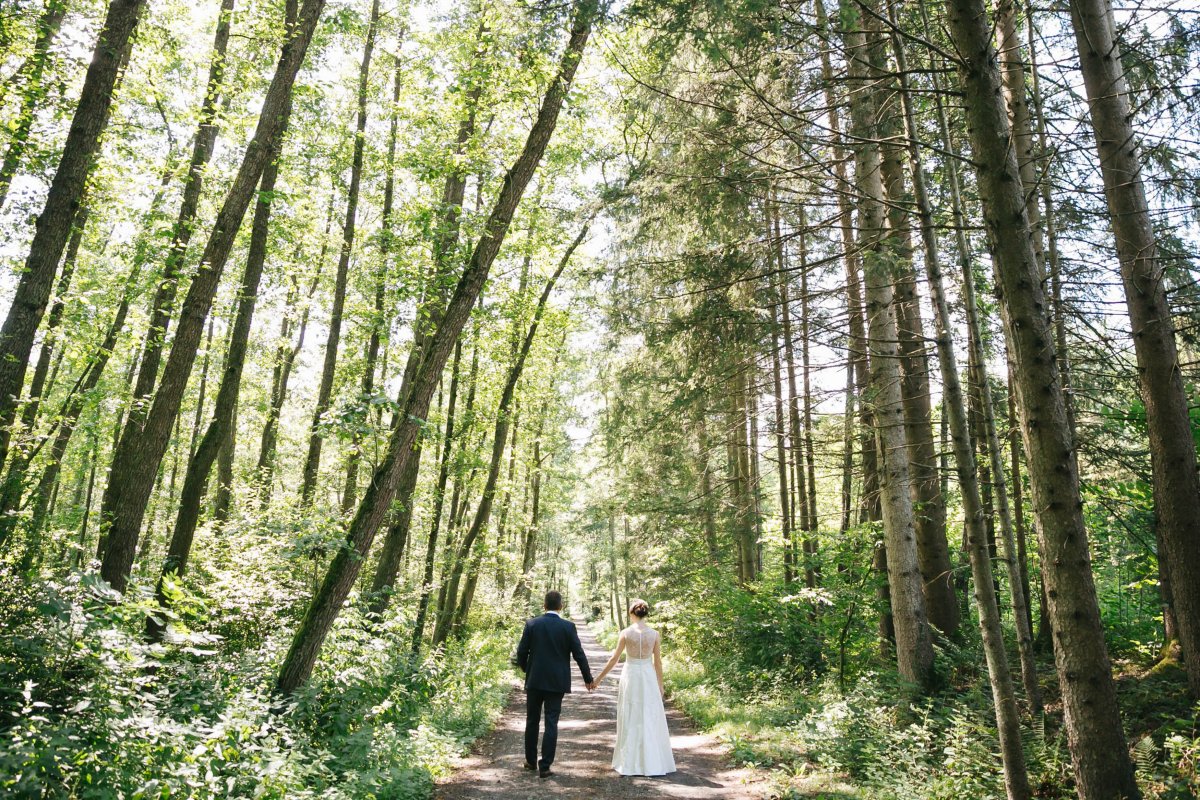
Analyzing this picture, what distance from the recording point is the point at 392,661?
9812 mm

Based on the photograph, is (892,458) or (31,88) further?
(892,458)

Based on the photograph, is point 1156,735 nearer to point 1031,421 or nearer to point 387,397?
point 1031,421

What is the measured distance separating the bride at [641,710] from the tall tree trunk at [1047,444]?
14.2 feet

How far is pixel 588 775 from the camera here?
7324 mm

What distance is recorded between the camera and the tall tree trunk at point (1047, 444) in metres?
4.16

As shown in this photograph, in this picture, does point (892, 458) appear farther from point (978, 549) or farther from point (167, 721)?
point (167, 721)

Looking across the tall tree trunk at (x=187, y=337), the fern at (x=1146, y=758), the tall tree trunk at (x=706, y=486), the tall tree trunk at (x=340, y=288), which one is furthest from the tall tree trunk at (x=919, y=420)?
the tall tree trunk at (x=340, y=288)

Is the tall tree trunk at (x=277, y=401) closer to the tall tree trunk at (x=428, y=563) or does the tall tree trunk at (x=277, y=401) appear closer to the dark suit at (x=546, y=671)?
the tall tree trunk at (x=428, y=563)

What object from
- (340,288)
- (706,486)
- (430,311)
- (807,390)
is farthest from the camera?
(706,486)

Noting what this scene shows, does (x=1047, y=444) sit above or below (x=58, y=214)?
below

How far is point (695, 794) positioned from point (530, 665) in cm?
218

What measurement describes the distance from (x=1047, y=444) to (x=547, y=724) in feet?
18.8

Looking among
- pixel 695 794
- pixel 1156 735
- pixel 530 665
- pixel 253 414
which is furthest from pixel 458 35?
pixel 253 414

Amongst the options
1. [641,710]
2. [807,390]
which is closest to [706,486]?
[807,390]
